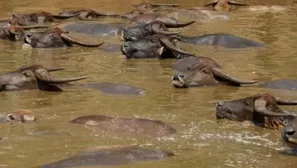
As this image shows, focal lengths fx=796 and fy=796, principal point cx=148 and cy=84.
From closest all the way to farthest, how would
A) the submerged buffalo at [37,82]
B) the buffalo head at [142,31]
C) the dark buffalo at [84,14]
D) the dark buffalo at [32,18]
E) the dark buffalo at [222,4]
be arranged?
the submerged buffalo at [37,82] → the buffalo head at [142,31] → the dark buffalo at [32,18] → the dark buffalo at [84,14] → the dark buffalo at [222,4]

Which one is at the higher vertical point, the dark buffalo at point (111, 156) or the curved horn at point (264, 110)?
the curved horn at point (264, 110)

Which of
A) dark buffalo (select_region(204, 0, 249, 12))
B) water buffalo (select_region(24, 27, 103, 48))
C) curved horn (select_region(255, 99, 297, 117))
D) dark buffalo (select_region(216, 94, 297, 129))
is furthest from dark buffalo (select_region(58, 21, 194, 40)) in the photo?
curved horn (select_region(255, 99, 297, 117))

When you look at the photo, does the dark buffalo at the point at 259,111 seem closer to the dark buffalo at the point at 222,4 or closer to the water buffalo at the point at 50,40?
the water buffalo at the point at 50,40

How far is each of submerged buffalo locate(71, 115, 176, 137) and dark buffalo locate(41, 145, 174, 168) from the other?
868 millimetres

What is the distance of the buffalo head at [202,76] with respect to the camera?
1134cm

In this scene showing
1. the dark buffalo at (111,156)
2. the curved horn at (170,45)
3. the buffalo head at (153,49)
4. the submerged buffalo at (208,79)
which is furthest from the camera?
the buffalo head at (153,49)

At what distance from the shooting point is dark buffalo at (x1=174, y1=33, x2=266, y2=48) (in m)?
15.4

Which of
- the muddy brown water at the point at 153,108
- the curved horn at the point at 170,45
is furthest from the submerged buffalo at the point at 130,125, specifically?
the curved horn at the point at 170,45

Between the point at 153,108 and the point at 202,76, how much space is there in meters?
2.00

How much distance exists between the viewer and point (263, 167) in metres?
7.29

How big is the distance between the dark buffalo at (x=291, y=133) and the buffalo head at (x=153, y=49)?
21.2 feet

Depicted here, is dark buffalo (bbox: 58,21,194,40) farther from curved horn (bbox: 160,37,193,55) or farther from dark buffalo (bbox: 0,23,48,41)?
dark buffalo (bbox: 0,23,48,41)

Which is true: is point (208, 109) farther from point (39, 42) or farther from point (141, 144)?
point (39, 42)

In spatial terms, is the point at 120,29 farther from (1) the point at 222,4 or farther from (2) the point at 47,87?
(2) the point at 47,87
